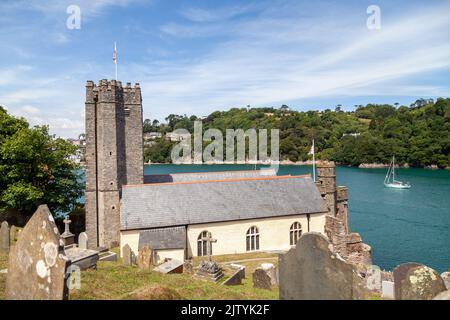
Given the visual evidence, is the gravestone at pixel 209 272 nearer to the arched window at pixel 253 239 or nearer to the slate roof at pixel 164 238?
the slate roof at pixel 164 238

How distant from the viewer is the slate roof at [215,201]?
2528 cm

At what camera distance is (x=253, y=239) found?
2717cm

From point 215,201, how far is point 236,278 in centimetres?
1040

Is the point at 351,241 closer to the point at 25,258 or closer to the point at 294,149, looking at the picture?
the point at 25,258

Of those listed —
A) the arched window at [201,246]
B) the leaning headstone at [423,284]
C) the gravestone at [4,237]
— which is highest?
the leaning headstone at [423,284]

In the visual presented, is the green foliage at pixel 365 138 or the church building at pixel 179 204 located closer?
the church building at pixel 179 204

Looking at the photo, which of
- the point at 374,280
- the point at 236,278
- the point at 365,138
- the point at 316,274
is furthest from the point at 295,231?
the point at 365,138

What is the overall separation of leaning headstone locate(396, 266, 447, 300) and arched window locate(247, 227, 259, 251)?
19143 millimetres

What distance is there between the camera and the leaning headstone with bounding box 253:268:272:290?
51.3 feet

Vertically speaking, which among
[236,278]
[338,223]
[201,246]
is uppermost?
[338,223]

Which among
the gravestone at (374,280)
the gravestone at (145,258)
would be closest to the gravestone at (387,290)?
the gravestone at (374,280)

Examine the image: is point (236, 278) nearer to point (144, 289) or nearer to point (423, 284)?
point (144, 289)

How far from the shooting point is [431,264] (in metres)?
30.7

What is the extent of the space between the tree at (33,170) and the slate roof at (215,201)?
776 cm
